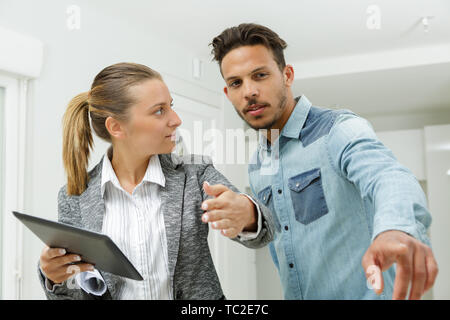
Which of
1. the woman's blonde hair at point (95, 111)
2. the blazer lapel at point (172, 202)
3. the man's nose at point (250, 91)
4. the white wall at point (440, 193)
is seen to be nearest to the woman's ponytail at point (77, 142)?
the woman's blonde hair at point (95, 111)

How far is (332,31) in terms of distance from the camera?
2.55 feet

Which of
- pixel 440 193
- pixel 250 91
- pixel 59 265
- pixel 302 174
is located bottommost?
pixel 59 265

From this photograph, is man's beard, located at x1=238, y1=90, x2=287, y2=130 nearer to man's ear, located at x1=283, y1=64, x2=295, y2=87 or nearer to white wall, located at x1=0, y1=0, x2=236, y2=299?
man's ear, located at x1=283, y1=64, x2=295, y2=87

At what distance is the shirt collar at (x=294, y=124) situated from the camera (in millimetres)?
563

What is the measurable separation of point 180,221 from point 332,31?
A: 49 cm

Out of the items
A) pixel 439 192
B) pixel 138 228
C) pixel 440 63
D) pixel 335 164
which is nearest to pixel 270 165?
pixel 335 164

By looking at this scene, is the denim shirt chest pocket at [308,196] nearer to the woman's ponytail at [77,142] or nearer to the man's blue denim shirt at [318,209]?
the man's blue denim shirt at [318,209]

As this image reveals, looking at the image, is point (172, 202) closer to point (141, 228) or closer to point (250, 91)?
point (141, 228)

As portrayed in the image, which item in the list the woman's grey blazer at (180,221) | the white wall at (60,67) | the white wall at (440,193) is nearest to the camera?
the woman's grey blazer at (180,221)

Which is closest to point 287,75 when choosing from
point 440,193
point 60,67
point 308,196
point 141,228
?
point 308,196

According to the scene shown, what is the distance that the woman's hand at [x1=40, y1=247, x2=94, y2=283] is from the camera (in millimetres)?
476

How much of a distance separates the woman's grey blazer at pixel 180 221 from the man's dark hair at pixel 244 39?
0.48 feet

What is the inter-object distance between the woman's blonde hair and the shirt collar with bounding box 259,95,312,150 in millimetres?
170

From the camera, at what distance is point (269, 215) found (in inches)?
17.8
